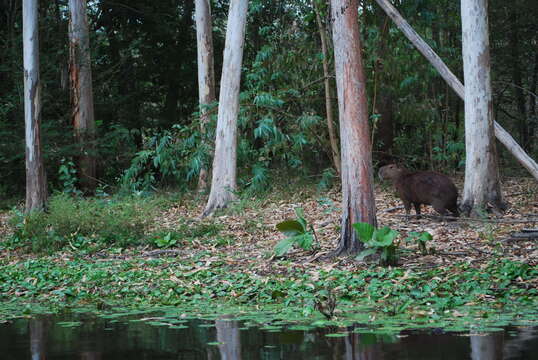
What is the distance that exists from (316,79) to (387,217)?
5.91 metres

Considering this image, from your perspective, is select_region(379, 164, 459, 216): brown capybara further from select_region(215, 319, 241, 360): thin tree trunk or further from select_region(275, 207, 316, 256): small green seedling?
select_region(215, 319, 241, 360): thin tree trunk

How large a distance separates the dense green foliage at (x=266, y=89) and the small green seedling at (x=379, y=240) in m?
7.43

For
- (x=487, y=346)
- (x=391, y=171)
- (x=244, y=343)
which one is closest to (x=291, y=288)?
(x=244, y=343)

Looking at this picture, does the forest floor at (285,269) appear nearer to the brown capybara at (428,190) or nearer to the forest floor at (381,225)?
the forest floor at (381,225)

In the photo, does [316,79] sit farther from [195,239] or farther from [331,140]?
[195,239]

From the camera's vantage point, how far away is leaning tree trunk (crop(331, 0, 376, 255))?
7770mm

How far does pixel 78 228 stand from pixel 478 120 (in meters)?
6.56

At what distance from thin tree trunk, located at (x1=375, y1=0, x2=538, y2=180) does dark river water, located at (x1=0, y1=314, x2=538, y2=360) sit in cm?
567

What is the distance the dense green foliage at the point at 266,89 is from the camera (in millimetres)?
15594

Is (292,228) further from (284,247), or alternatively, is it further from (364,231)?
(364,231)

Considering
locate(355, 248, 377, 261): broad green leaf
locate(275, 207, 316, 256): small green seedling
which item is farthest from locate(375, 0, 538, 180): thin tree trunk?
locate(275, 207, 316, 256): small green seedling

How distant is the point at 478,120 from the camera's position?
10.3 meters

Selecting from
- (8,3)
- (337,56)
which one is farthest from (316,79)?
(8,3)

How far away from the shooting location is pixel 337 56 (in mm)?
7914
